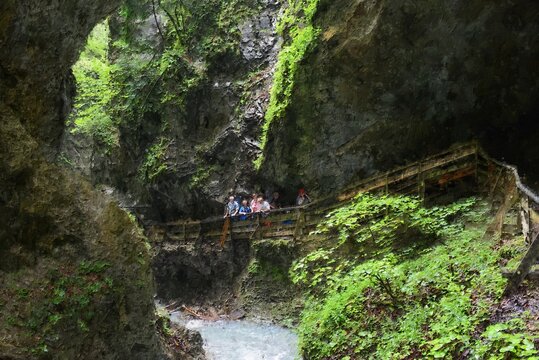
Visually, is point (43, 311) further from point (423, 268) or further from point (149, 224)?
point (149, 224)

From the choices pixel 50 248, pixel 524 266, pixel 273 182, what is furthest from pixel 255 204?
pixel 524 266

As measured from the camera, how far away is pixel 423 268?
741cm

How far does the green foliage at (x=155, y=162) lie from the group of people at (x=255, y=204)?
393cm

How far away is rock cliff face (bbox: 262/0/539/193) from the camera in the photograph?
13336 millimetres

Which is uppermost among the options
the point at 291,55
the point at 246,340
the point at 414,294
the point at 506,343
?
the point at 291,55

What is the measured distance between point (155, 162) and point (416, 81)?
11463 millimetres

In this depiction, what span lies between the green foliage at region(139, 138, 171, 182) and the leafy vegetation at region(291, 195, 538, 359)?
11624 millimetres

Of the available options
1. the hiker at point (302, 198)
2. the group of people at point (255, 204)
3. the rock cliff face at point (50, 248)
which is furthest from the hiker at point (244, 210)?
the rock cliff face at point (50, 248)

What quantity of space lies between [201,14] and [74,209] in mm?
15721

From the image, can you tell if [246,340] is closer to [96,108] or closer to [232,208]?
[232,208]

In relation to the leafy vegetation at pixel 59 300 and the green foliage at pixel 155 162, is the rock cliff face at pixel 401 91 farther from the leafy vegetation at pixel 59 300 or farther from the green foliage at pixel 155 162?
the leafy vegetation at pixel 59 300

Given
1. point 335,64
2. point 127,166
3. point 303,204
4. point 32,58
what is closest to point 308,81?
point 335,64

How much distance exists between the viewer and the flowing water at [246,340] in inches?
463

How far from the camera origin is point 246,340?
43.0 feet
